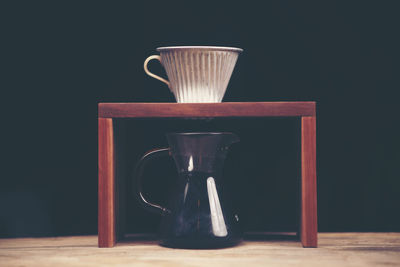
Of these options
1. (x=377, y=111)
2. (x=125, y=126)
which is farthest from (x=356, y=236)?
(x=125, y=126)

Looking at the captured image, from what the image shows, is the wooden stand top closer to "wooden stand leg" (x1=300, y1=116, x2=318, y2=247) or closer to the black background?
"wooden stand leg" (x1=300, y1=116, x2=318, y2=247)

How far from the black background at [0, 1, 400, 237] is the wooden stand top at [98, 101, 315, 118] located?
0.73 feet

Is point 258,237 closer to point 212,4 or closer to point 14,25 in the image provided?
point 212,4

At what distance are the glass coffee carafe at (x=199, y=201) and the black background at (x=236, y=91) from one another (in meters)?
0.20

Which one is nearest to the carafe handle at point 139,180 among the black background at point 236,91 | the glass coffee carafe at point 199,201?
the glass coffee carafe at point 199,201

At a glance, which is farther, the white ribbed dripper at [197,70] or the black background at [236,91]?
the black background at [236,91]

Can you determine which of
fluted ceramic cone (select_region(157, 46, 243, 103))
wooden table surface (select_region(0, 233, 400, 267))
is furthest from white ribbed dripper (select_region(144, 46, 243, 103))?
wooden table surface (select_region(0, 233, 400, 267))

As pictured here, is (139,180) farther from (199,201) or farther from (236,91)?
(236,91)

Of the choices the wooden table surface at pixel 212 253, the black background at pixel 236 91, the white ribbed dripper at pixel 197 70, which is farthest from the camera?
the black background at pixel 236 91

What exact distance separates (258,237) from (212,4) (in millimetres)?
482

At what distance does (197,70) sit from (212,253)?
0.31m

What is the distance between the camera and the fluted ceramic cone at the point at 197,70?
3.51 ft

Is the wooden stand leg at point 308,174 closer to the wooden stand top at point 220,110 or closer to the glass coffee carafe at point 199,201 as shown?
the wooden stand top at point 220,110

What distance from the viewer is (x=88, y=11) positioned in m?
1.27
